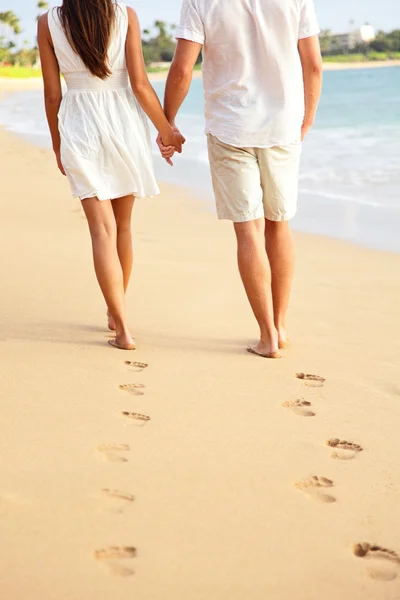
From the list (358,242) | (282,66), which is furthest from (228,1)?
(358,242)

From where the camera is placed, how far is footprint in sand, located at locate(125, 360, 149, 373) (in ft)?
11.0

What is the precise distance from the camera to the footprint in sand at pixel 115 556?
1.95m

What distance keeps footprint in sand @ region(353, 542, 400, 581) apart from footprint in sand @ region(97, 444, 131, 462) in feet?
2.53

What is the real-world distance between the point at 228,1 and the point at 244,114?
444 mm

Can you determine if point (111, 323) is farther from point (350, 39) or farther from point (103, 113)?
point (350, 39)

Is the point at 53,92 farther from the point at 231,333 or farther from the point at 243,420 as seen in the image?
the point at 243,420

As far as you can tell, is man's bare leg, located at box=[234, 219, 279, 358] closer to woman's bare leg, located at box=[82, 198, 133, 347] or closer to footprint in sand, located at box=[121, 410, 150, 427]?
woman's bare leg, located at box=[82, 198, 133, 347]

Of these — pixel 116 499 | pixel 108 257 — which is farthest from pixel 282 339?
pixel 116 499

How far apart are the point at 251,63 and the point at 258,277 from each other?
889 millimetres

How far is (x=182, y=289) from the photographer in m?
4.65

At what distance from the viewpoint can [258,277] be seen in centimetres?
357

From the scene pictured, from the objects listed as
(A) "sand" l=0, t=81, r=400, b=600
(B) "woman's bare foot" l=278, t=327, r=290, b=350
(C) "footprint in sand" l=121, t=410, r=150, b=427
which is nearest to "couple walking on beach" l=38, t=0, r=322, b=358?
(B) "woman's bare foot" l=278, t=327, r=290, b=350

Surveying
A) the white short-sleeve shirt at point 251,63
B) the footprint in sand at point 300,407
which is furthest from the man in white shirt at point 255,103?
the footprint in sand at point 300,407

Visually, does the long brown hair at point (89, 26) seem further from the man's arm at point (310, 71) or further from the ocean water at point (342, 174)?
the ocean water at point (342, 174)
